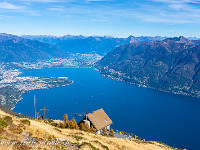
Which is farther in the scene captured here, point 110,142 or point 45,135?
point 110,142

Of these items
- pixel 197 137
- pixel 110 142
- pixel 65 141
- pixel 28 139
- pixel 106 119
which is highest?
pixel 28 139

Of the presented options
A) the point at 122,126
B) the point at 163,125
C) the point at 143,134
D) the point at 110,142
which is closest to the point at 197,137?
the point at 163,125

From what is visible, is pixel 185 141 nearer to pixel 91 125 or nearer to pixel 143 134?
pixel 143 134

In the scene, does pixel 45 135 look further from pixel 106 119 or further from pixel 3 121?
pixel 106 119

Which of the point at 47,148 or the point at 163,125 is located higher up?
the point at 47,148

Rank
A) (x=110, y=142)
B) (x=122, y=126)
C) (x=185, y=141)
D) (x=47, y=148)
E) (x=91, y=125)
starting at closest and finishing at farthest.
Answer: (x=47, y=148)
(x=110, y=142)
(x=91, y=125)
(x=185, y=141)
(x=122, y=126)

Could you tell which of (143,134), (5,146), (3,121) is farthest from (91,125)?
(143,134)

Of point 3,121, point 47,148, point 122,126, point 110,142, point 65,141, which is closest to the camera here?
point 47,148

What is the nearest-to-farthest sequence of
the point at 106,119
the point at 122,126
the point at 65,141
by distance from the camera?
the point at 65,141 < the point at 106,119 < the point at 122,126

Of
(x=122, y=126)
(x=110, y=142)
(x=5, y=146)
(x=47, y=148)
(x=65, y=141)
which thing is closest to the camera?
(x=5, y=146)
